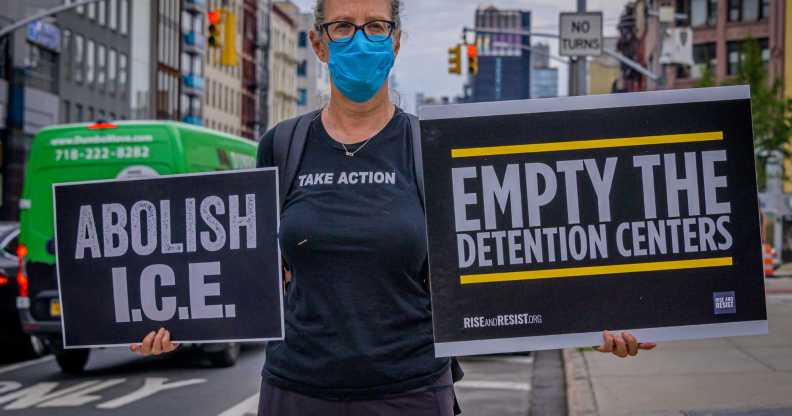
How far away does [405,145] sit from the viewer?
3693 mm

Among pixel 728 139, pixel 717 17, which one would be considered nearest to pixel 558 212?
pixel 728 139

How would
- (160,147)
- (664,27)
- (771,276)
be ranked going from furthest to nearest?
(771,276)
(664,27)
(160,147)

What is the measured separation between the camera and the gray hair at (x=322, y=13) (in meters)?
3.80

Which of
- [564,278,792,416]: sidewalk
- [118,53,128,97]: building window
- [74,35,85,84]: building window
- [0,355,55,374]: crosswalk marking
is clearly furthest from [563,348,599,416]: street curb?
[118,53,128,97]: building window

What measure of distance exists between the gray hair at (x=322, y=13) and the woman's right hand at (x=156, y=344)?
1.07 metres

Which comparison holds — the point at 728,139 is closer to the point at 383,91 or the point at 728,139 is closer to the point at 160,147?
the point at 383,91

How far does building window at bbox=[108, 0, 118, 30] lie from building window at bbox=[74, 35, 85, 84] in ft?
15.6

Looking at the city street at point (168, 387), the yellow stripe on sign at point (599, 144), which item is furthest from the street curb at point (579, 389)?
the yellow stripe on sign at point (599, 144)

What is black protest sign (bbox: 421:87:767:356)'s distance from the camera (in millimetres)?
3725

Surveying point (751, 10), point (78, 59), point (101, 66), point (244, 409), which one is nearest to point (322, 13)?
point (244, 409)

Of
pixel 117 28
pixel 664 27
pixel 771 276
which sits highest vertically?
pixel 117 28

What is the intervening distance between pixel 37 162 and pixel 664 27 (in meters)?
22.1

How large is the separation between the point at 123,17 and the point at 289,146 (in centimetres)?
6585

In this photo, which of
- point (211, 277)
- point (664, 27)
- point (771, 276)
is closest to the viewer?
point (211, 277)
